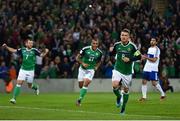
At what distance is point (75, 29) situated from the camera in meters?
37.8

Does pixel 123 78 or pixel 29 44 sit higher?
pixel 29 44

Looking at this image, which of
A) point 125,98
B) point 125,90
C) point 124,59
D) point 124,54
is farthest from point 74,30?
point 125,98

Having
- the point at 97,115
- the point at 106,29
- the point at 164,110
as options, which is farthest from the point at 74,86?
the point at 97,115

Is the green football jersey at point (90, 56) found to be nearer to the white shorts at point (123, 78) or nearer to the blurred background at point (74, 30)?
the white shorts at point (123, 78)

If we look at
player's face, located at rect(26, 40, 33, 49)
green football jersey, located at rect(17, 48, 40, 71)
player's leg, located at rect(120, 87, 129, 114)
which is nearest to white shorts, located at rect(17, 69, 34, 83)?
green football jersey, located at rect(17, 48, 40, 71)

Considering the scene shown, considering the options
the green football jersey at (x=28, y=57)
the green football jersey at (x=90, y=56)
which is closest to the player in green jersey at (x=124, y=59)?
the green football jersey at (x=90, y=56)

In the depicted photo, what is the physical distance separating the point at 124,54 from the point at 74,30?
17555 millimetres

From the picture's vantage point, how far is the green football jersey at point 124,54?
797 inches

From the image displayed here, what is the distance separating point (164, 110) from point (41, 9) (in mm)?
17265

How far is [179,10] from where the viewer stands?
4203 cm

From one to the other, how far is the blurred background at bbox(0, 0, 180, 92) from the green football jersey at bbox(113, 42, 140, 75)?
1488 cm

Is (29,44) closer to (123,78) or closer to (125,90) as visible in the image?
(123,78)

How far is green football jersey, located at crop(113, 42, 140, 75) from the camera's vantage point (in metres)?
20.2

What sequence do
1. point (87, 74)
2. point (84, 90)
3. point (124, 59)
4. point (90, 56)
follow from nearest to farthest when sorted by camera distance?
1. point (124, 59)
2. point (84, 90)
3. point (87, 74)
4. point (90, 56)
